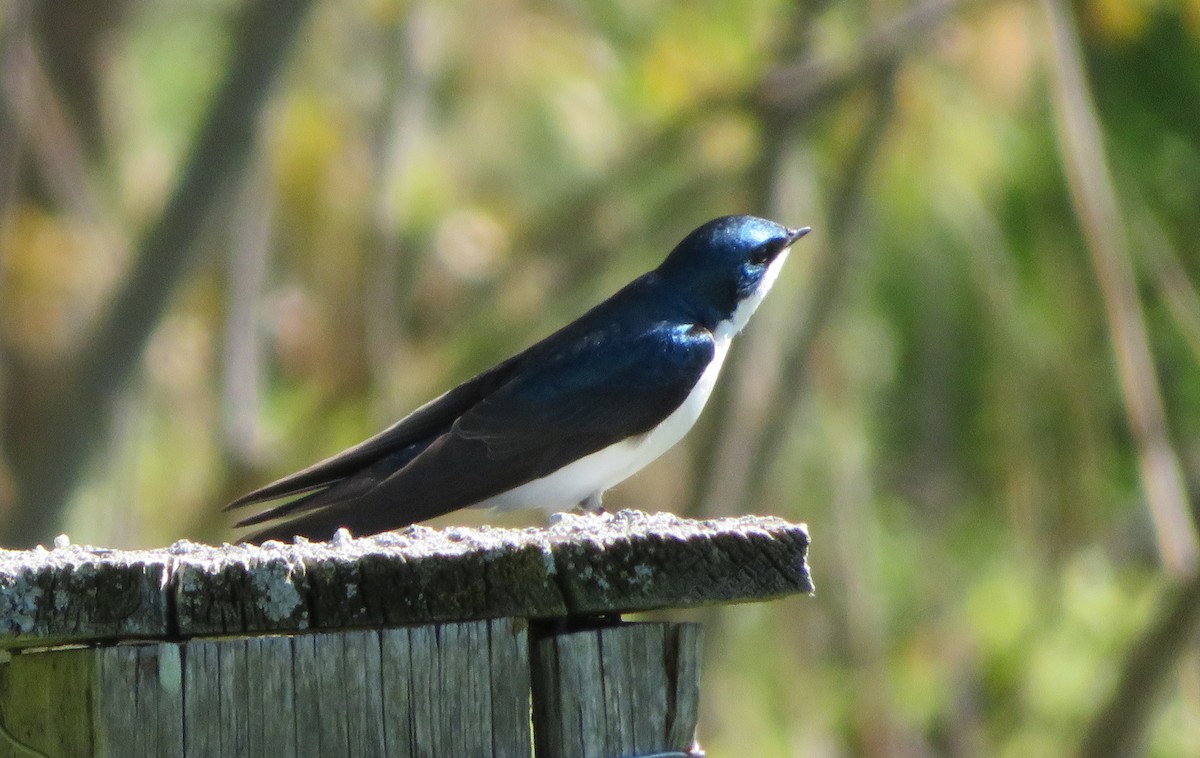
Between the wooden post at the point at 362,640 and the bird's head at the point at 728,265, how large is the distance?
1.88 m

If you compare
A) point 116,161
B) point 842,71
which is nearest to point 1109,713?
point 842,71

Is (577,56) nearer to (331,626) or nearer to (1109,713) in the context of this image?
(1109,713)

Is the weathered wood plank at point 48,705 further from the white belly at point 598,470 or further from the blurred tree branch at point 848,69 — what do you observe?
the blurred tree branch at point 848,69

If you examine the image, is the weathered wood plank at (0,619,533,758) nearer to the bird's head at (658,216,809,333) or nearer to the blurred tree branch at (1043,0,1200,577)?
the bird's head at (658,216,809,333)

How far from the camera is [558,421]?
3104 mm

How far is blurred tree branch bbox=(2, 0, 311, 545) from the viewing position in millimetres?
4230

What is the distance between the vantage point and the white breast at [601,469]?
10.2 feet

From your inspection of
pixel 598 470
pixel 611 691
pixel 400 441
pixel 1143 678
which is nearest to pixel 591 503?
pixel 598 470

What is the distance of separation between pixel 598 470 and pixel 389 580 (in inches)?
62.1

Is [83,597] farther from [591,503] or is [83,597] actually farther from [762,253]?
[762,253]

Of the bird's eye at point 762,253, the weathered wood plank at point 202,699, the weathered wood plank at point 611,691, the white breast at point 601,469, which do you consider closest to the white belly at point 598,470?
the white breast at point 601,469

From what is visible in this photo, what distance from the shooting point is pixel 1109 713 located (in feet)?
16.6

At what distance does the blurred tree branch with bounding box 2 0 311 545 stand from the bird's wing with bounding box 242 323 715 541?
1.42 m

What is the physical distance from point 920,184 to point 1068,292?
0.76 m
